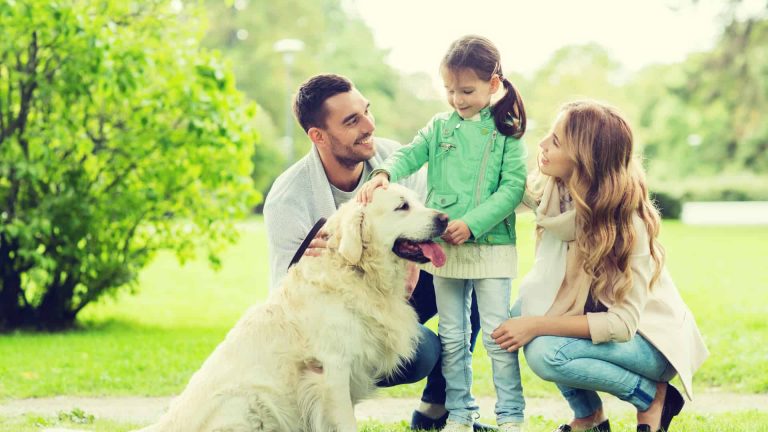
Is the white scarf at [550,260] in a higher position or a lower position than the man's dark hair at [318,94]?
lower

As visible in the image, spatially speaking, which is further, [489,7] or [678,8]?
[489,7]

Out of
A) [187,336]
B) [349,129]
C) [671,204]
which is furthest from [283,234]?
[671,204]

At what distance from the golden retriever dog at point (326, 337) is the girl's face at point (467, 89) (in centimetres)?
59

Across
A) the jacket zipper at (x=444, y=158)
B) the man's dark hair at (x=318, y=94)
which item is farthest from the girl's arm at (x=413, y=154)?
the man's dark hair at (x=318, y=94)

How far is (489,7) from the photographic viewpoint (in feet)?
149

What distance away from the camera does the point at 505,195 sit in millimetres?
4348

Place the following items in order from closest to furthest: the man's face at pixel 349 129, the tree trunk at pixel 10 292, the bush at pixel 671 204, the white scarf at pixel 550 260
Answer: the white scarf at pixel 550 260 < the man's face at pixel 349 129 < the tree trunk at pixel 10 292 < the bush at pixel 671 204

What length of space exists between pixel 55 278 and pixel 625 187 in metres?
6.57

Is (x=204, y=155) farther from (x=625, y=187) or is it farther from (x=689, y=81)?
(x=689, y=81)

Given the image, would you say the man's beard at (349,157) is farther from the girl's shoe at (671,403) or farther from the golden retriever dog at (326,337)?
the girl's shoe at (671,403)

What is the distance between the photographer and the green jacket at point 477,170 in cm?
444

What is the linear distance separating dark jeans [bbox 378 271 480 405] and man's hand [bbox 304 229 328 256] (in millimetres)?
791

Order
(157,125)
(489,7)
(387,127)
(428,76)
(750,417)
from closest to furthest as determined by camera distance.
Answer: (750,417) → (157,125) → (489,7) → (387,127) → (428,76)

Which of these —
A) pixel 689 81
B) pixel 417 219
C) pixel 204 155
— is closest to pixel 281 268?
pixel 417 219
